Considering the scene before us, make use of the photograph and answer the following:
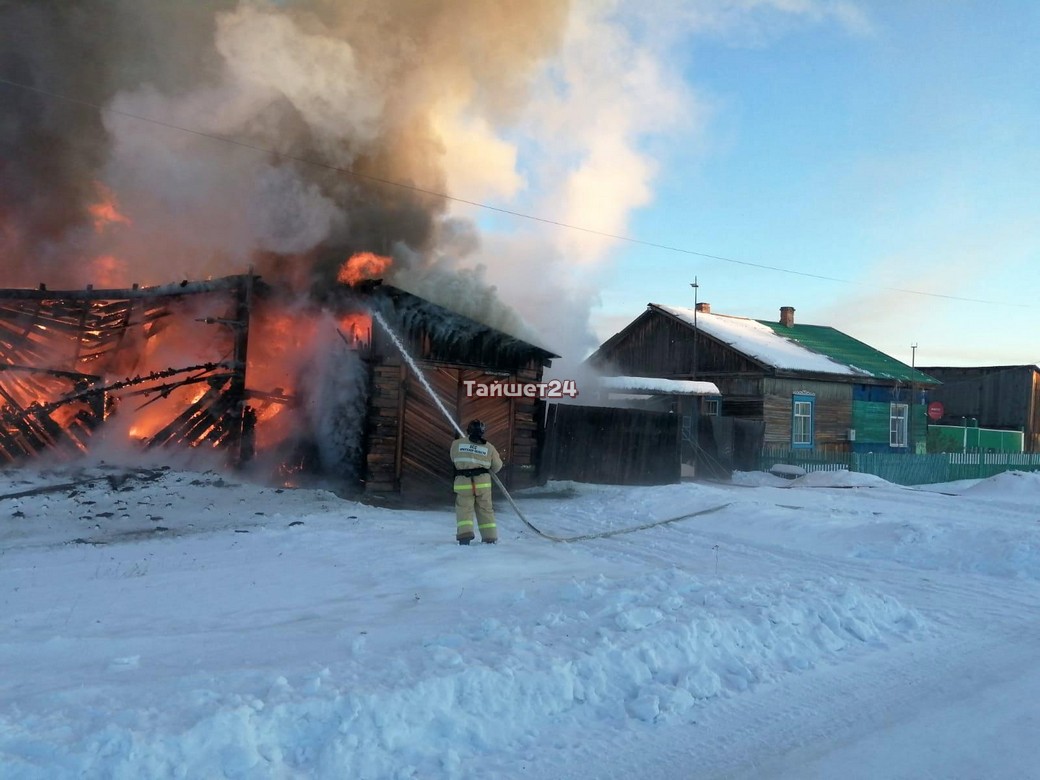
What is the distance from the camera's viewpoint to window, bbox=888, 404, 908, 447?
2820 centimetres

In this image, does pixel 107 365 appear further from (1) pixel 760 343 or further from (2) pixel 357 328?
(1) pixel 760 343

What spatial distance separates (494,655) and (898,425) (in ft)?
92.0

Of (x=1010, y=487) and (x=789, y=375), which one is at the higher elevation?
(x=789, y=375)

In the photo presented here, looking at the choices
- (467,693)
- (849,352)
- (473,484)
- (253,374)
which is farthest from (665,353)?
(467,693)

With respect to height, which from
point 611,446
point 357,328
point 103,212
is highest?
point 103,212

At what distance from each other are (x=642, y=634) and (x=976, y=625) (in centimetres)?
340

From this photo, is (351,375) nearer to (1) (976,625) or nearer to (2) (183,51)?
(2) (183,51)

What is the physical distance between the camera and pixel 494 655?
4.53 metres

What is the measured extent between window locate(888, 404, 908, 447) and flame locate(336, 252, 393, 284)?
857 inches

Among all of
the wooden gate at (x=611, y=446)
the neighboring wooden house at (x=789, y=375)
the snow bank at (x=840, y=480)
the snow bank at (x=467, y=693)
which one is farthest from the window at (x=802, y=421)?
the snow bank at (x=467, y=693)

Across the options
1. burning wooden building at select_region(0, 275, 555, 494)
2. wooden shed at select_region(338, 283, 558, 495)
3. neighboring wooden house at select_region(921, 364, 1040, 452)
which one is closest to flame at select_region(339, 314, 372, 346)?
burning wooden building at select_region(0, 275, 555, 494)

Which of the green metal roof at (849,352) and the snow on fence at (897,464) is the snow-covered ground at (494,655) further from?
the green metal roof at (849,352)

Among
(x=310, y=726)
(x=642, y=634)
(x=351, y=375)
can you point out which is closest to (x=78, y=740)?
(x=310, y=726)

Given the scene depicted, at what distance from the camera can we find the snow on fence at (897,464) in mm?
20422
